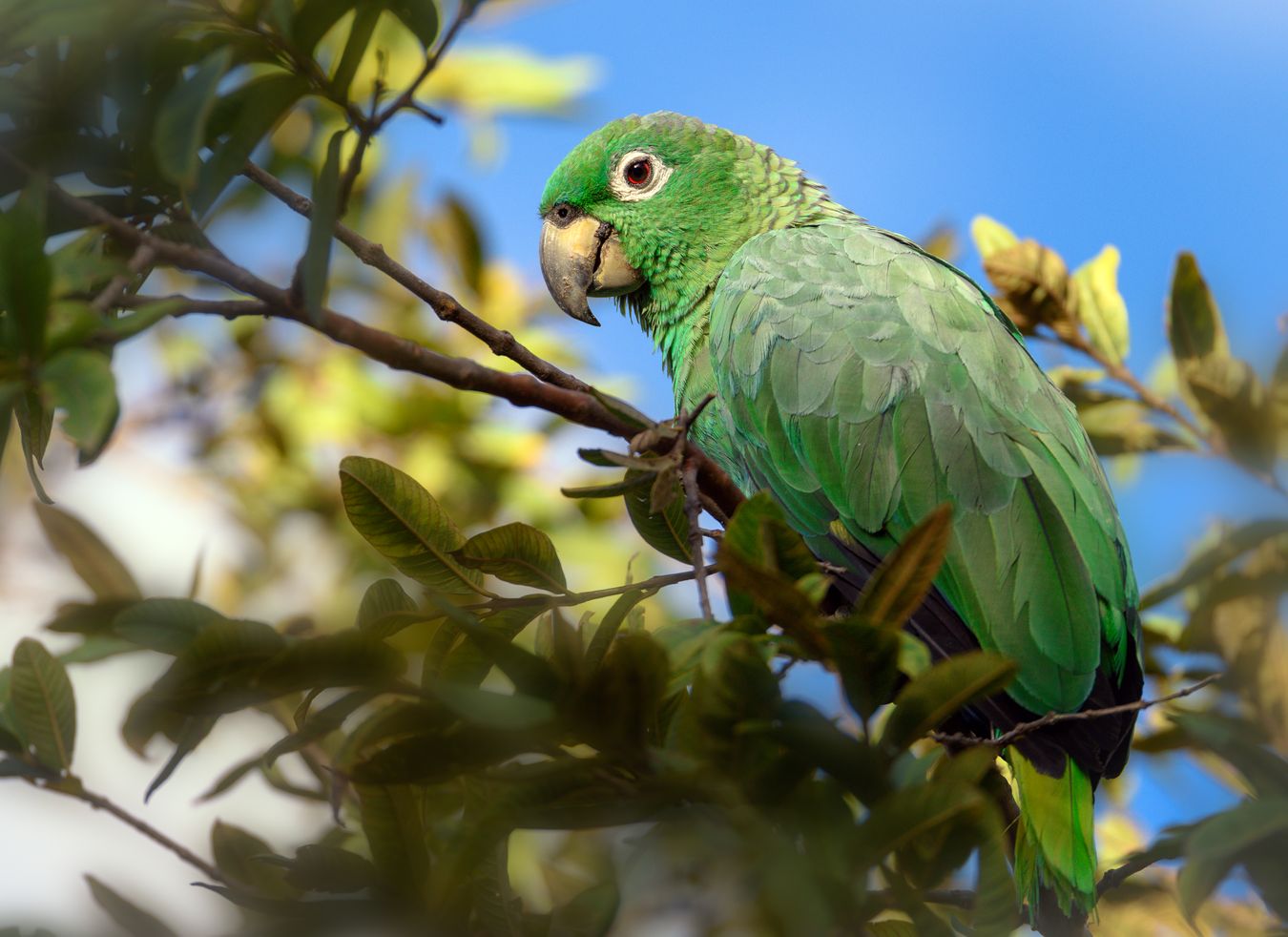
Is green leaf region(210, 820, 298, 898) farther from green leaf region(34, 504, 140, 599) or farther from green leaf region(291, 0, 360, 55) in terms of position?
green leaf region(291, 0, 360, 55)

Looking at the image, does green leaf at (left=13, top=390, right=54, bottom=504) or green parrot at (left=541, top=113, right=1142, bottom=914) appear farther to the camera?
green parrot at (left=541, top=113, right=1142, bottom=914)

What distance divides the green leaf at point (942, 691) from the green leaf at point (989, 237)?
2.05 metres

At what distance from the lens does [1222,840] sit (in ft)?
3.77

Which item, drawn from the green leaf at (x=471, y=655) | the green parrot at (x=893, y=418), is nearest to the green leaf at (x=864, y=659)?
the green leaf at (x=471, y=655)

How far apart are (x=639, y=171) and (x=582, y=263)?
1.05ft

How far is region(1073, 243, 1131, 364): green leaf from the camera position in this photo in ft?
9.37

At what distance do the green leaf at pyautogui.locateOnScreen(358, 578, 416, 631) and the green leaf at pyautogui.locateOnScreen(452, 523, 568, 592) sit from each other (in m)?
0.12

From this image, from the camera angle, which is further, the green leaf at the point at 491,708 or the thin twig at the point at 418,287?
the thin twig at the point at 418,287

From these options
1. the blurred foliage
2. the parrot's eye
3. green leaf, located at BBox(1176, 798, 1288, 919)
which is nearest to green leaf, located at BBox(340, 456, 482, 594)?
the blurred foliage

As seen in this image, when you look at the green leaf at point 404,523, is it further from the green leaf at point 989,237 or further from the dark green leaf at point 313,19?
the green leaf at point 989,237

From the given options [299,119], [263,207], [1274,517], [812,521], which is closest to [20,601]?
[263,207]

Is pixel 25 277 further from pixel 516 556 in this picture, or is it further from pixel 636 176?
pixel 636 176

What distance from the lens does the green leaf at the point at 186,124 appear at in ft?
3.70

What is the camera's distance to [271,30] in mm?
1245
